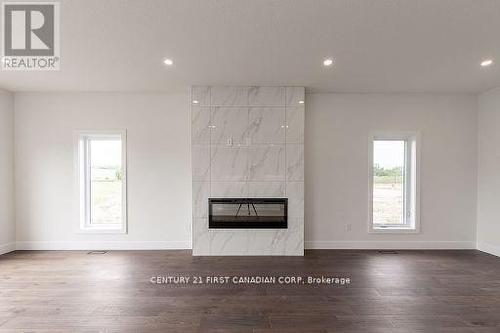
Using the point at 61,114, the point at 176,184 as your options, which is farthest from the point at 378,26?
the point at 61,114

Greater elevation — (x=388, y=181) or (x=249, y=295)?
(x=388, y=181)

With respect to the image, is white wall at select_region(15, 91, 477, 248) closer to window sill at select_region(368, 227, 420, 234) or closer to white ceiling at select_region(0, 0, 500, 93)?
window sill at select_region(368, 227, 420, 234)

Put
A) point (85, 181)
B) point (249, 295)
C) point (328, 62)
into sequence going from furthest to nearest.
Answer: point (85, 181) < point (328, 62) < point (249, 295)

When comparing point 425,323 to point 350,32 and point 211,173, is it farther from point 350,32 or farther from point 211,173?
point 211,173

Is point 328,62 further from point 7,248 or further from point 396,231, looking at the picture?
point 7,248

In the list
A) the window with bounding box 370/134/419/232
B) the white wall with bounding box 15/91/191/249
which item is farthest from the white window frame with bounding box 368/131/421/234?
the white wall with bounding box 15/91/191/249

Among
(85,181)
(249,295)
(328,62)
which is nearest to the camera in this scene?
(249,295)

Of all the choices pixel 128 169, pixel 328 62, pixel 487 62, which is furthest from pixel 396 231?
pixel 128 169

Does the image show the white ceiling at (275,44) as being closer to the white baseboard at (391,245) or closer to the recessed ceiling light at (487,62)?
the recessed ceiling light at (487,62)

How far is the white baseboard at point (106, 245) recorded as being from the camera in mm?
4516

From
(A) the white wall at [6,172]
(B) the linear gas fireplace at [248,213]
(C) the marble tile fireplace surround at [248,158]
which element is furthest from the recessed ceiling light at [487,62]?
(A) the white wall at [6,172]

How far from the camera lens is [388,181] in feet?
15.6

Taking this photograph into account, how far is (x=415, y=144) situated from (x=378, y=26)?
292cm

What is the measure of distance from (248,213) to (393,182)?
2782mm
